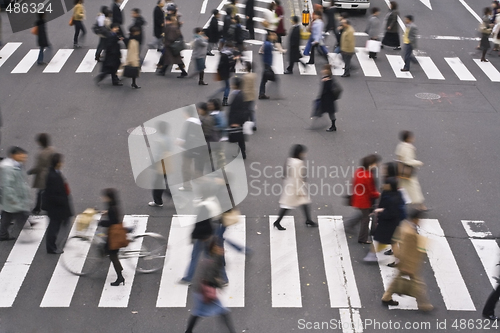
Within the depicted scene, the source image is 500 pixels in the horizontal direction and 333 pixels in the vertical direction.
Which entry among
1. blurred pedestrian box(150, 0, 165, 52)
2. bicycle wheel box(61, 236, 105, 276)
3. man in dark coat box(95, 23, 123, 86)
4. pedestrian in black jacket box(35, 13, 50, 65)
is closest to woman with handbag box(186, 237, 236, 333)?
bicycle wheel box(61, 236, 105, 276)

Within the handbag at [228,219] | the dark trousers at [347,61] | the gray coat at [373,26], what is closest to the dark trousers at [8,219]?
the handbag at [228,219]

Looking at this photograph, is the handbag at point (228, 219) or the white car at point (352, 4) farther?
the white car at point (352, 4)

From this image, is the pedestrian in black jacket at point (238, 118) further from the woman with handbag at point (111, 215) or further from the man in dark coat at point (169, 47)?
the man in dark coat at point (169, 47)

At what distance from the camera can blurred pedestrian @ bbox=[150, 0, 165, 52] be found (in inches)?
780

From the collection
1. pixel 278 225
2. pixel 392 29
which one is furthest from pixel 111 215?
pixel 392 29

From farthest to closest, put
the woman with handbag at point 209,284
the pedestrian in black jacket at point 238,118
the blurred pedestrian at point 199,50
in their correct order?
the blurred pedestrian at point 199,50 < the pedestrian in black jacket at point 238,118 < the woman with handbag at point 209,284

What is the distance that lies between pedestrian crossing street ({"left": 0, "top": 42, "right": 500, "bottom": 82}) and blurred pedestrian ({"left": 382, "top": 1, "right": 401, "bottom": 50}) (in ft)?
1.97

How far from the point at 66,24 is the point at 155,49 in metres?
4.71

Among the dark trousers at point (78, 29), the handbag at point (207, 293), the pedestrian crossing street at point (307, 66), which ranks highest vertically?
the handbag at point (207, 293)

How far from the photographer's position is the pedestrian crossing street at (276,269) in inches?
373

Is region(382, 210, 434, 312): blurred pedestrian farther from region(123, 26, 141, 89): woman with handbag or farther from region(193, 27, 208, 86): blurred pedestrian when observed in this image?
region(123, 26, 141, 89): woman with handbag

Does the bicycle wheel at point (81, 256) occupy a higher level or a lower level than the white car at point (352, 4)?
higher

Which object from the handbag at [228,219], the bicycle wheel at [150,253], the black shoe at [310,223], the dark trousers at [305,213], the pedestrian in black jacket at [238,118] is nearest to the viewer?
the handbag at [228,219]

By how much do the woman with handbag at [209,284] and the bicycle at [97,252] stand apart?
223cm
